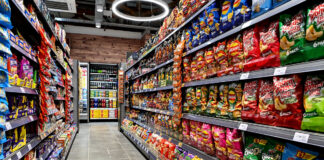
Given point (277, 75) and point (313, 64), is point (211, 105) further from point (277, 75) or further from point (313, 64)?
point (313, 64)

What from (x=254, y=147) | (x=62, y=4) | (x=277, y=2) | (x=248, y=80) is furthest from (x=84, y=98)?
(x=277, y=2)

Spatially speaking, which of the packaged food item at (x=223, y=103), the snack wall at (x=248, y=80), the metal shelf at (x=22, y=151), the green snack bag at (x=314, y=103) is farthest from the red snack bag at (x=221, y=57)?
the metal shelf at (x=22, y=151)

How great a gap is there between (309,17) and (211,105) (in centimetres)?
130

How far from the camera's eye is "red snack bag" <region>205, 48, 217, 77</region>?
243cm

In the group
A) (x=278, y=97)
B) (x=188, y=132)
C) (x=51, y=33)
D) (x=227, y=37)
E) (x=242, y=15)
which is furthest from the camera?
(x=51, y=33)

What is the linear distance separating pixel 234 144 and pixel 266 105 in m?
0.51

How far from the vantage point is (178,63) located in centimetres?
321

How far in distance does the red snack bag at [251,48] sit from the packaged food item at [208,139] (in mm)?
853

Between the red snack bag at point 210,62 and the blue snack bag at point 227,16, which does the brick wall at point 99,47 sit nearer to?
the red snack bag at point 210,62

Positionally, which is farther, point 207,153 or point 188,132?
point 188,132

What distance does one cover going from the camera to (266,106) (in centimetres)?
169

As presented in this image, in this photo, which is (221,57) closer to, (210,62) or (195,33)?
(210,62)

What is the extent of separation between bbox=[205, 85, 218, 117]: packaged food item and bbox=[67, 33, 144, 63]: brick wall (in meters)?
9.49

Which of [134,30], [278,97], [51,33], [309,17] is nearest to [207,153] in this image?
[278,97]
